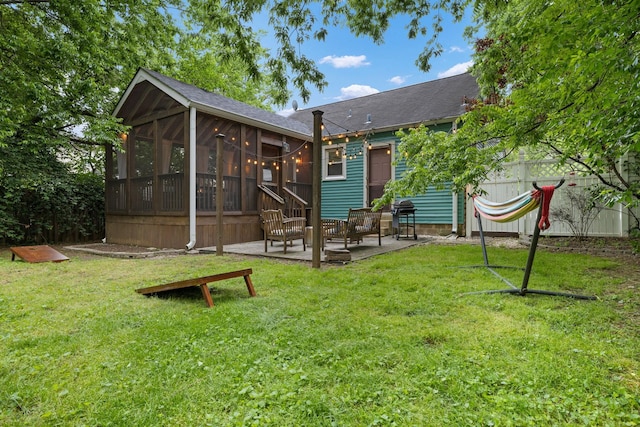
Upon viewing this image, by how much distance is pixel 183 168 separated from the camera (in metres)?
8.38

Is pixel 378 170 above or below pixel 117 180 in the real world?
above

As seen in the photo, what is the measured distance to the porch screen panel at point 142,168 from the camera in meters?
8.35

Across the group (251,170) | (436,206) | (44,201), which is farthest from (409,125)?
(44,201)

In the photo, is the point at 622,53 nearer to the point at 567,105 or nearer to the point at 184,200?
the point at 567,105

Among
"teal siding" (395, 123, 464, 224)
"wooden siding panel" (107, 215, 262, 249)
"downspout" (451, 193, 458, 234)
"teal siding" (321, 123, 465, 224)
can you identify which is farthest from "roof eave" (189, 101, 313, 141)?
"downspout" (451, 193, 458, 234)

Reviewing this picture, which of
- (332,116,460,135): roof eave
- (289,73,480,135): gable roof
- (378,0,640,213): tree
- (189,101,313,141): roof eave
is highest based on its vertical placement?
(289,73,480,135): gable roof

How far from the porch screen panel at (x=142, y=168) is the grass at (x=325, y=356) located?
15.6ft

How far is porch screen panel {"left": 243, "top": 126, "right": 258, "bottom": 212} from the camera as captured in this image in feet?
28.9

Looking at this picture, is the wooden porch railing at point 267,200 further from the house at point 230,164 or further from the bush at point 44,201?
the bush at point 44,201

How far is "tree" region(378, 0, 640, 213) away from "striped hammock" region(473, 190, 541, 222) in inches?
18.2

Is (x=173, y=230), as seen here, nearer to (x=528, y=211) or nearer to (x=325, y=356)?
(x=325, y=356)

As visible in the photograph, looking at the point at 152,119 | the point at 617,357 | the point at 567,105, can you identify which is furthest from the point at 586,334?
the point at 152,119

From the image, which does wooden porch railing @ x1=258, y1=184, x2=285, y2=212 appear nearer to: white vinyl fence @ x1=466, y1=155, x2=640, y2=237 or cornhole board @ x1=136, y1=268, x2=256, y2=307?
cornhole board @ x1=136, y1=268, x2=256, y2=307

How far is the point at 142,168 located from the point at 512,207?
30.4ft
